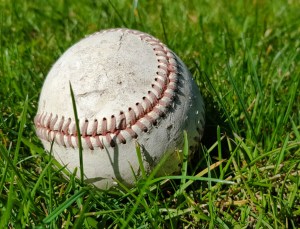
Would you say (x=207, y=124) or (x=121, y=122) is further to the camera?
(x=207, y=124)

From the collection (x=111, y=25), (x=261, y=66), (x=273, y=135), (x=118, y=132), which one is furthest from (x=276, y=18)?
(x=118, y=132)

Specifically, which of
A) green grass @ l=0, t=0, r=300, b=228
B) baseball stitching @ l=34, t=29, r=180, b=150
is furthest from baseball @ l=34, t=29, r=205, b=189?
green grass @ l=0, t=0, r=300, b=228

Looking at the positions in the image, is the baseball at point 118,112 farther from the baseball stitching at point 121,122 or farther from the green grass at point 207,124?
the green grass at point 207,124

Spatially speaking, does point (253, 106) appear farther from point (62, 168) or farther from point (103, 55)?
point (62, 168)

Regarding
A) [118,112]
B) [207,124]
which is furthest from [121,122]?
[207,124]

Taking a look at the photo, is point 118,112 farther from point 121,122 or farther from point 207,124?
point 207,124

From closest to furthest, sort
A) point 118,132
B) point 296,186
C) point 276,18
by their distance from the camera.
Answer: point 118,132 → point 296,186 → point 276,18

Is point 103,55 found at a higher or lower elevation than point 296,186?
higher
